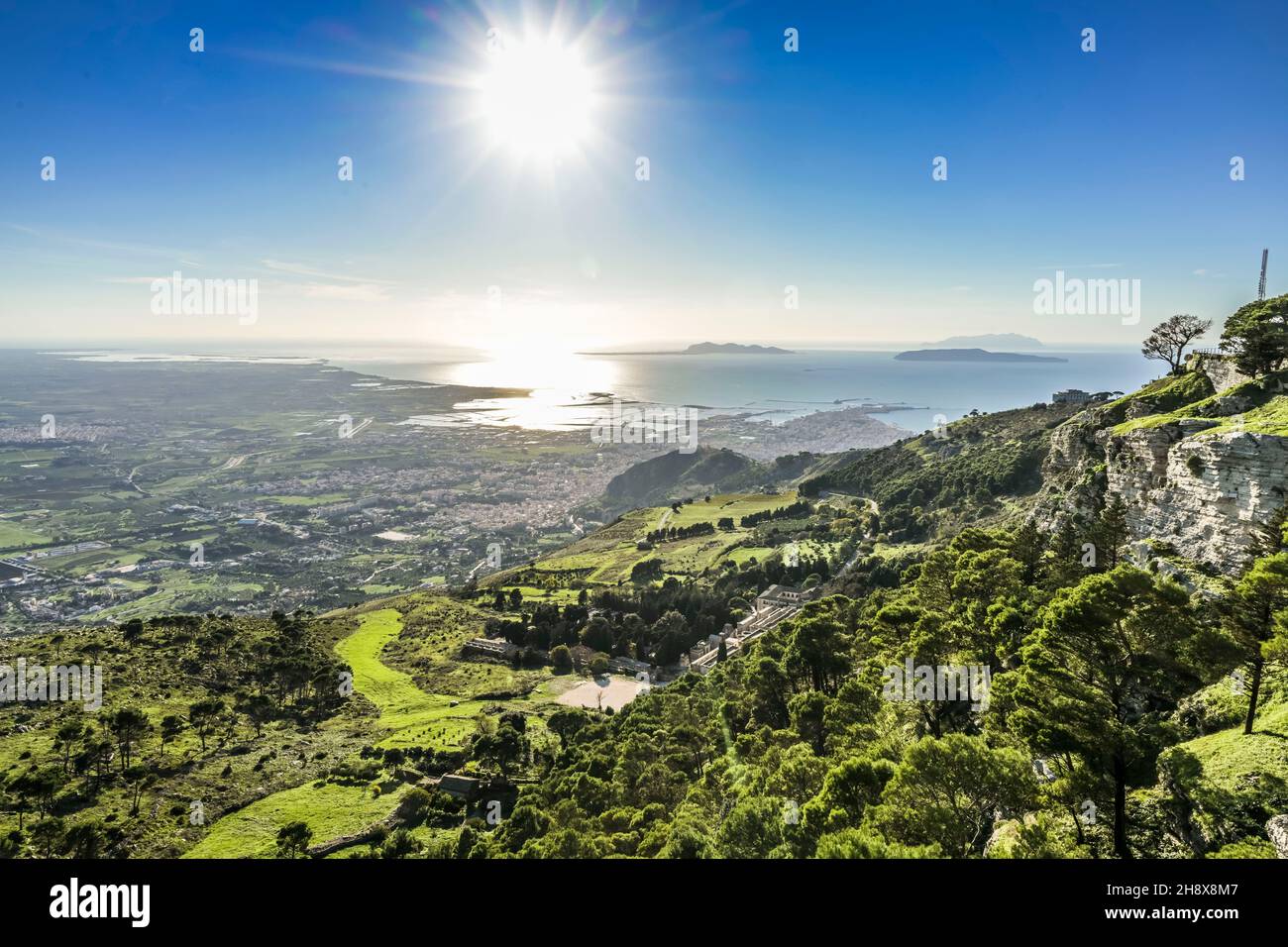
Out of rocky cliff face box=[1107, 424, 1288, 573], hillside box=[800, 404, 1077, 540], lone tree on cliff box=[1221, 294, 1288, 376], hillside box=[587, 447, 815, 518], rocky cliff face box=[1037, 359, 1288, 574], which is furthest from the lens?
hillside box=[587, 447, 815, 518]

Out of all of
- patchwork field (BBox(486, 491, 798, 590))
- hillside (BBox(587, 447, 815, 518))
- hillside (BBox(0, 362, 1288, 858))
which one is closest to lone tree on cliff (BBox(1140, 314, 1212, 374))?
hillside (BBox(0, 362, 1288, 858))

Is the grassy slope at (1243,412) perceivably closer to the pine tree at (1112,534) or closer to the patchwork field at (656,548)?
the pine tree at (1112,534)

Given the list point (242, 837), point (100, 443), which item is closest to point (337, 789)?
point (242, 837)

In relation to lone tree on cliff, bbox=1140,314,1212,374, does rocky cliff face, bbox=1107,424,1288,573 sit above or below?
below

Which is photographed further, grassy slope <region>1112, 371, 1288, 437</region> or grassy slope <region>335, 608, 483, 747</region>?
grassy slope <region>335, 608, 483, 747</region>

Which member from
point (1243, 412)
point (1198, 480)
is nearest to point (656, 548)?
point (1243, 412)

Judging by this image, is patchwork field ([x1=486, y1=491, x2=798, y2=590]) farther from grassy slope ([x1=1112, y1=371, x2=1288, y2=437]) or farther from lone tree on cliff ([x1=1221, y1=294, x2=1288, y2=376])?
lone tree on cliff ([x1=1221, y1=294, x2=1288, y2=376])

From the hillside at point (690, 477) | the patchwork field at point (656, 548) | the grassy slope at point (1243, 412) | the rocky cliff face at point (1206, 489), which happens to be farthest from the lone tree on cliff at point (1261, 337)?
the hillside at point (690, 477)

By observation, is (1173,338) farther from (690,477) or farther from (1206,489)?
(690,477)

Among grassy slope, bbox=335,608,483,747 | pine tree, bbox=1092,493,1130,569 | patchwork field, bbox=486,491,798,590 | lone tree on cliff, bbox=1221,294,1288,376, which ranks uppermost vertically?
lone tree on cliff, bbox=1221,294,1288,376
